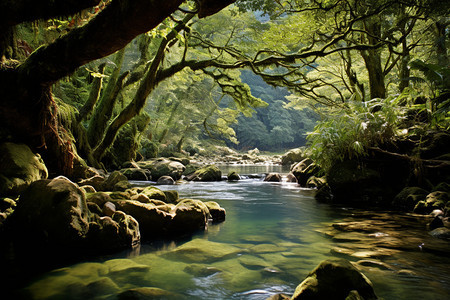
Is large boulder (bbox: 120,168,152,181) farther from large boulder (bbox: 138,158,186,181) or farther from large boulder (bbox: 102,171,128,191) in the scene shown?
large boulder (bbox: 102,171,128,191)

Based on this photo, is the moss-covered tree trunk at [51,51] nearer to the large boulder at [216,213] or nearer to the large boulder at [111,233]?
the large boulder at [111,233]

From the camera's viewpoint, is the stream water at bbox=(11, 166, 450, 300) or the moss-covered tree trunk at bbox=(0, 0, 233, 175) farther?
the moss-covered tree trunk at bbox=(0, 0, 233, 175)

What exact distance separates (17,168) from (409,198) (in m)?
6.51

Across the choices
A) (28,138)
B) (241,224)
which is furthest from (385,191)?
(28,138)

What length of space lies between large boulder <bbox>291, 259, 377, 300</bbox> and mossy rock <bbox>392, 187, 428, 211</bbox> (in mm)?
4099

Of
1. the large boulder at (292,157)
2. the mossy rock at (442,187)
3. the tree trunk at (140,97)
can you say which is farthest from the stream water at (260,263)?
the large boulder at (292,157)

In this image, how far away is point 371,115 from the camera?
6.26 m

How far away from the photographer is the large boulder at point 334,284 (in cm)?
173

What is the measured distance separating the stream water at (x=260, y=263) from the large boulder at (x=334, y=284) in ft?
1.37

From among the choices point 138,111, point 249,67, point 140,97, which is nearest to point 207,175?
point 138,111

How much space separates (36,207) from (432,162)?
21.3 feet

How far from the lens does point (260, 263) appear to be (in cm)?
275

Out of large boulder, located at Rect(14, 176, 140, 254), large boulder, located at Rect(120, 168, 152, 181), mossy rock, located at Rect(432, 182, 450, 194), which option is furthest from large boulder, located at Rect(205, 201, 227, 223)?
large boulder, located at Rect(120, 168, 152, 181)

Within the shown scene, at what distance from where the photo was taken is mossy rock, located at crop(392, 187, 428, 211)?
5.05 metres
